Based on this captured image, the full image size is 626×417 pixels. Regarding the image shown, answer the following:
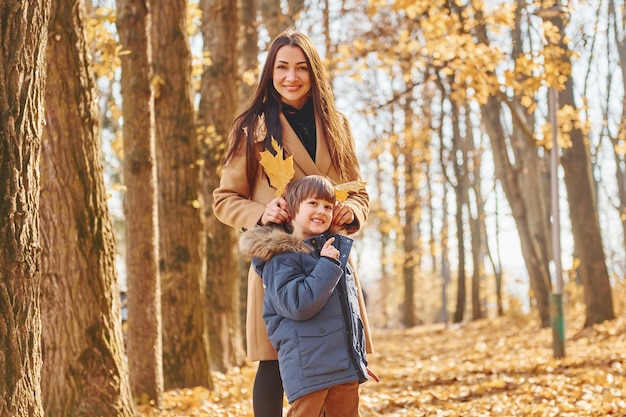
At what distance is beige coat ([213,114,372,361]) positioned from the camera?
3.16 meters

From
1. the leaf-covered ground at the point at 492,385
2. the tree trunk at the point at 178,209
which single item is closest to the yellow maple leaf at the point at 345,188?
the leaf-covered ground at the point at 492,385

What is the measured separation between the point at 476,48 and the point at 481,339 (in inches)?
266

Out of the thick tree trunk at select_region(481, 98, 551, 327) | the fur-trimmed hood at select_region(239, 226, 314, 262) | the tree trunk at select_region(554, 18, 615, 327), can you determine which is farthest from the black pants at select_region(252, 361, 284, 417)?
the thick tree trunk at select_region(481, 98, 551, 327)

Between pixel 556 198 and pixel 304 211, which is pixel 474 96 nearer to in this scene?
pixel 556 198

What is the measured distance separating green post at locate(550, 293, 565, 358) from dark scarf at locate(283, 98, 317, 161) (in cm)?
580

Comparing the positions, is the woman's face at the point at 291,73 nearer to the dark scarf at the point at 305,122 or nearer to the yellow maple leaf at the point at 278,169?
the dark scarf at the point at 305,122

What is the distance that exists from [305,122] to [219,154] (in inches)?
186

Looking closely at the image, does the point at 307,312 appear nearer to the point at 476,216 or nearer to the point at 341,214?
the point at 341,214

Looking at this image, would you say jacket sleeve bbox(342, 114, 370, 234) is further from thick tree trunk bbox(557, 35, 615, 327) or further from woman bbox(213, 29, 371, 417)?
thick tree trunk bbox(557, 35, 615, 327)

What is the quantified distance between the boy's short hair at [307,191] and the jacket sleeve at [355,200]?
24 cm

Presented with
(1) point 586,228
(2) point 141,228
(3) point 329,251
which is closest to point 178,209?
(2) point 141,228

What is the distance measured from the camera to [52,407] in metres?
4.19

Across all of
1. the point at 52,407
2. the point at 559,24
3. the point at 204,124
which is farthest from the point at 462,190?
the point at 52,407

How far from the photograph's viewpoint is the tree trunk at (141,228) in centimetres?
Answer: 560
